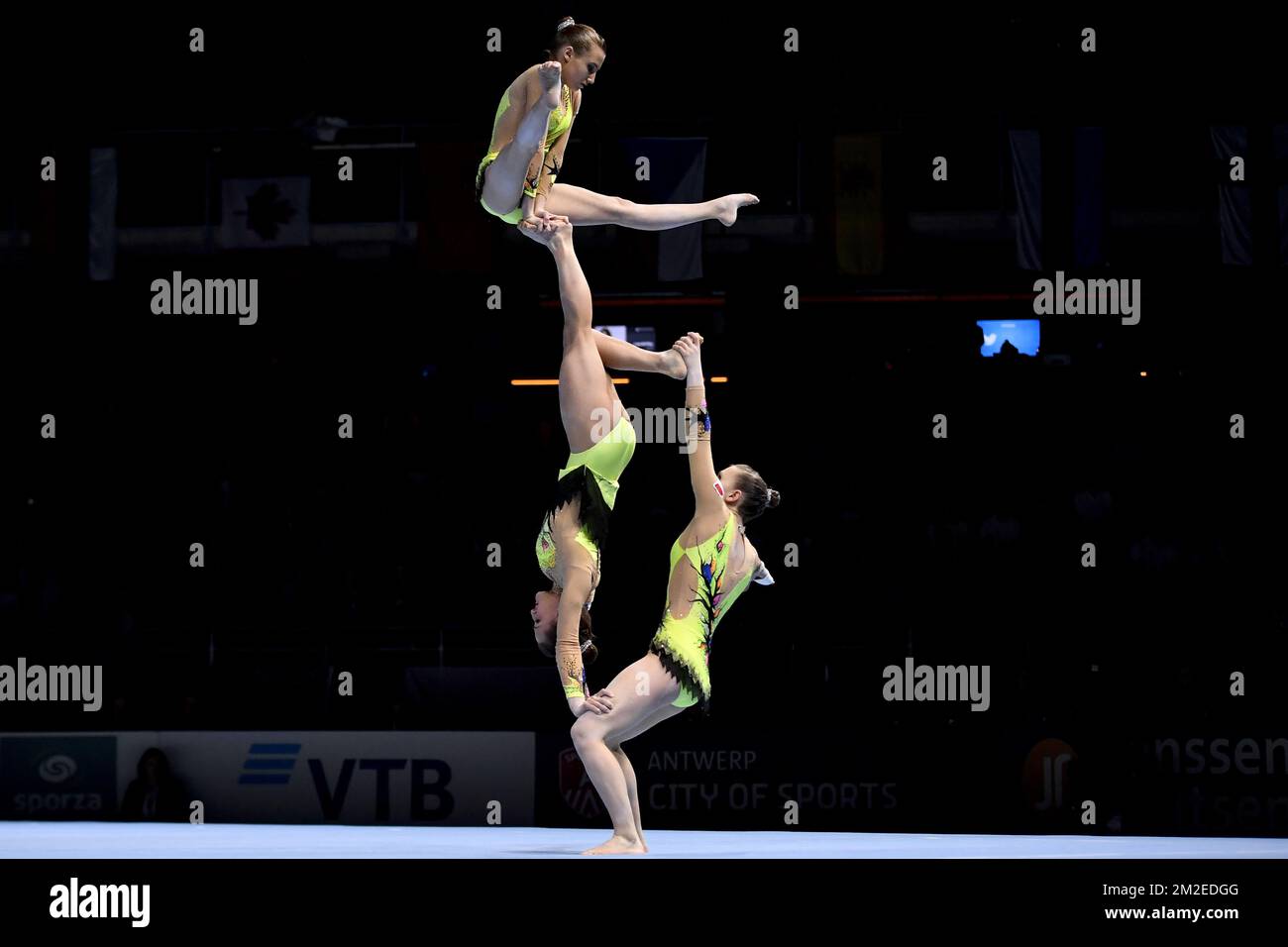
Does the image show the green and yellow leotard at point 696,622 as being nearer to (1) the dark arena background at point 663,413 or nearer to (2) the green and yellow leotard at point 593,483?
(2) the green and yellow leotard at point 593,483

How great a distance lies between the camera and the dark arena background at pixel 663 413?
37.4 feet

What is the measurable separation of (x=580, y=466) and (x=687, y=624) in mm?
846

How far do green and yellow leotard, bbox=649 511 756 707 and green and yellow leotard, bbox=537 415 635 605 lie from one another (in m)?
0.36

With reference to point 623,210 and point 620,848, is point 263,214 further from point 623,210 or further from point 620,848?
point 620,848

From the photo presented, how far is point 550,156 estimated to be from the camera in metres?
6.88

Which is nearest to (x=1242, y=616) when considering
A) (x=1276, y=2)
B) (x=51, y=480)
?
(x=1276, y=2)

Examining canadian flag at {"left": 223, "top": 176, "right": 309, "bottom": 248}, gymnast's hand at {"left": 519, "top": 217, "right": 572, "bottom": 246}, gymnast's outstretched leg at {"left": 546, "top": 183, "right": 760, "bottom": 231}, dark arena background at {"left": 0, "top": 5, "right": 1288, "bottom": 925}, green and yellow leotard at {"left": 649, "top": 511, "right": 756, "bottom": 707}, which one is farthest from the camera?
canadian flag at {"left": 223, "top": 176, "right": 309, "bottom": 248}

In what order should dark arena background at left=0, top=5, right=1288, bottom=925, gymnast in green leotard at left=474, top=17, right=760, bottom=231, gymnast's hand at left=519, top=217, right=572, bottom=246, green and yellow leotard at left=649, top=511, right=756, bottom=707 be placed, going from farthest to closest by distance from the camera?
dark arena background at left=0, top=5, right=1288, bottom=925
green and yellow leotard at left=649, top=511, right=756, bottom=707
gymnast's hand at left=519, top=217, right=572, bottom=246
gymnast in green leotard at left=474, top=17, right=760, bottom=231

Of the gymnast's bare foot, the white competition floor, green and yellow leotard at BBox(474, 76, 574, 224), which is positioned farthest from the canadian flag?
the gymnast's bare foot

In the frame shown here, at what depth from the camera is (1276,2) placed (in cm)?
1354

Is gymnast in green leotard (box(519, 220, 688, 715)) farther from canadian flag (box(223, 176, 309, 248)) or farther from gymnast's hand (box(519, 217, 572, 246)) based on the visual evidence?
canadian flag (box(223, 176, 309, 248))

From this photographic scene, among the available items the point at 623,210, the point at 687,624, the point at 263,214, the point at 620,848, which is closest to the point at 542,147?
the point at 623,210

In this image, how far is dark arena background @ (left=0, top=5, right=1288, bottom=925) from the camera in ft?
37.4
